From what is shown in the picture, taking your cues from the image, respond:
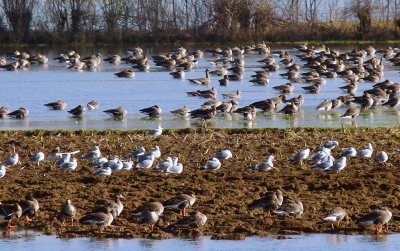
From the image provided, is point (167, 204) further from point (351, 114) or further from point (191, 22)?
point (191, 22)

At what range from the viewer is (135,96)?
26.2 metres

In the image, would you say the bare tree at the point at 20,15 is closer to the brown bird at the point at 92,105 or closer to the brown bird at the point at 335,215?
the brown bird at the point at 92,105

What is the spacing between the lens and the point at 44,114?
21.6 metres

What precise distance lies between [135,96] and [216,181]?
13.6 metres

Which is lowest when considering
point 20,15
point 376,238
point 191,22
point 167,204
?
point 376,238

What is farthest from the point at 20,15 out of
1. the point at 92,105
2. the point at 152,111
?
the point at 152,111

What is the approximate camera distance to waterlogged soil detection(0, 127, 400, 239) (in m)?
10.5

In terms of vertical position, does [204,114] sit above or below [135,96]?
above

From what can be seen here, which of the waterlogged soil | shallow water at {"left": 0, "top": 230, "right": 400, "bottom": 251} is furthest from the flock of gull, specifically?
shallow water at {"left": 0, "top": 230, "right": 400, "bottom": 251}

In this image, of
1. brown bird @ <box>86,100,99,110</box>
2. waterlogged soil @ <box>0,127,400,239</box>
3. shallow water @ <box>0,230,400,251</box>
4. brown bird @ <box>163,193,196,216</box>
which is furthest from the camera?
brown bird @ <box>86,100,99,110</box>

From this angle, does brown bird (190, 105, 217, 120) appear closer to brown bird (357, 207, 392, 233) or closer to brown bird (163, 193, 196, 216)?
brown bird (163, 193, 196, 216)

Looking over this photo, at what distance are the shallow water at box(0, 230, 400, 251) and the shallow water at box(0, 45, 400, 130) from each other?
8.71 m

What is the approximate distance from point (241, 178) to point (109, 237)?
3.53 metres

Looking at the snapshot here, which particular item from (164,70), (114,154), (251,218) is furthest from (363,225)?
(164,70)
